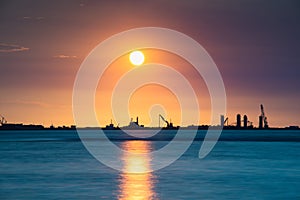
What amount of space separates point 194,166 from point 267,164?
9.53 m

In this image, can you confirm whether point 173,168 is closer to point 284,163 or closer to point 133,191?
point 284,163

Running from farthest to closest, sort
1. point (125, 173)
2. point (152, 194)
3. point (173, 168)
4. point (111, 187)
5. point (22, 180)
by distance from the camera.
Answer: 1. point (173, 168)
2. point (125, 173)
3. point (22, 180)
4. point (111, 187)
5. point (152, 194)

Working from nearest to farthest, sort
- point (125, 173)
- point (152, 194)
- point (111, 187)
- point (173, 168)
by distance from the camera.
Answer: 1. point (152, 194)
2. point (111, 187)
3. point (125, 173)
4. point (173, 168)

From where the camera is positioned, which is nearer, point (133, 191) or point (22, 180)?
point (133, 191)

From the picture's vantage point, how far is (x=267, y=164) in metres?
64.7

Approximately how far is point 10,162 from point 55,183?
974 inches

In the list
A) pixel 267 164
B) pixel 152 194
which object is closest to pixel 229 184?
pixel 152 194

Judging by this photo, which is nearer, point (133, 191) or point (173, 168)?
point (133, 191)

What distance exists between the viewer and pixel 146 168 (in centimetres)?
5847

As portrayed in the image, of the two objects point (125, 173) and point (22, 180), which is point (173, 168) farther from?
point (22, 180)

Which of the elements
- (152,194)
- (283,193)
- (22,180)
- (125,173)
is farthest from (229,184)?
(22,180)

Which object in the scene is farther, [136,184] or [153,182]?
[153,182]

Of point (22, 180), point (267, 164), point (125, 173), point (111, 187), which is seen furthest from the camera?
point (267, 164)

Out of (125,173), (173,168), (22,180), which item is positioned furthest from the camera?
(173,168)
